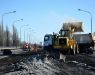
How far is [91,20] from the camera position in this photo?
2933 inches

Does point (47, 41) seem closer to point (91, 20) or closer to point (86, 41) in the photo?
point (86, 41)

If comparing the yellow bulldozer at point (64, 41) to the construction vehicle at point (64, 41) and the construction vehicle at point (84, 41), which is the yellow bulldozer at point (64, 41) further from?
the construction vehicle at point (84, 41)

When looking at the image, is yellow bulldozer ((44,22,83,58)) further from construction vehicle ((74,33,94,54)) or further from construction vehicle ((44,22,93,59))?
construction vehicle ((74,33,94,54))

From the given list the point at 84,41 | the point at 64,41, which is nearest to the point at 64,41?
the point at 64,41

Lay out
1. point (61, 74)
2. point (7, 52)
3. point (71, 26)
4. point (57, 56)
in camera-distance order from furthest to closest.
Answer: point (7, 52) → point (71, 26) → point (57, 56) → point (61, 74)

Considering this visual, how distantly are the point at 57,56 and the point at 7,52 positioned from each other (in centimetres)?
2315

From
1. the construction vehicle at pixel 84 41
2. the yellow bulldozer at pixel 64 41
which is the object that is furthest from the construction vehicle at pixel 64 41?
the construction vehicle at pixel 84 41

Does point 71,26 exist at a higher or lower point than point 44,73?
higher

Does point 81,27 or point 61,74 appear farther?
point 81,27

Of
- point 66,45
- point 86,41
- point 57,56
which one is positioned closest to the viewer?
point 57,56

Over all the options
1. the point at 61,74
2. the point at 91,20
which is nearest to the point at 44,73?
the point at 61,74

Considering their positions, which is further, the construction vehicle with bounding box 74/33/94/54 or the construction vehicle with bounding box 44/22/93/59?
the construction vehicle with bounding box 74/33/94/54

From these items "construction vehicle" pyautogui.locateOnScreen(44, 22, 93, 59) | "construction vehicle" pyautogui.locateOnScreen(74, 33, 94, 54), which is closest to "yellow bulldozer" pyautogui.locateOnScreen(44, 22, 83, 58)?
"construction vehicle" pyautogui.locateOnScreen(44, 22, 93, 59)

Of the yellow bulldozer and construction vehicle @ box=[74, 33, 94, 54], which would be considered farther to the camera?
construction vehicle @ box=[74, 33, 94, 54]
